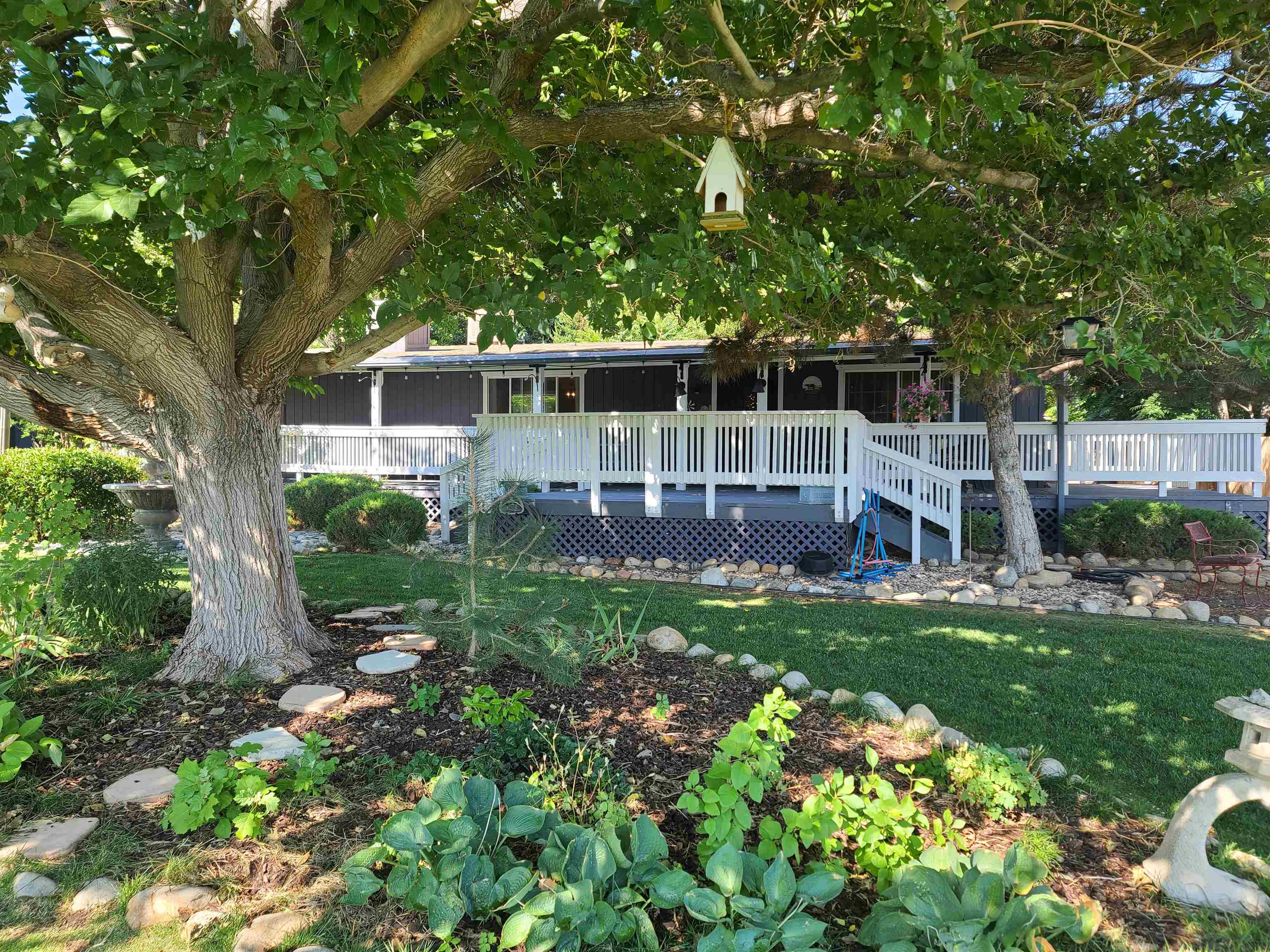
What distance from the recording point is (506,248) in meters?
6.11

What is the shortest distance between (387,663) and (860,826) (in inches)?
128

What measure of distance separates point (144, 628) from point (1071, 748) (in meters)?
6.00

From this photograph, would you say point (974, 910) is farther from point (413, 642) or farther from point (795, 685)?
point (413, 642)

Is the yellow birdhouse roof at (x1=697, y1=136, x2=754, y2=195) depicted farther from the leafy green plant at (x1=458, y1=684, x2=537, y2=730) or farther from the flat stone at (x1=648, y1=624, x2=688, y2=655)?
the flat stone at (x1=648, y1=624, x2=688, y2=655)

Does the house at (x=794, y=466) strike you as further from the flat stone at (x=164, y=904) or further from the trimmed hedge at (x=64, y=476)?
the flat stone at (x=164, y=904)

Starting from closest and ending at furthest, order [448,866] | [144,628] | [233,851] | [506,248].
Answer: [448,866], [233,851], [144,628], [506,248]

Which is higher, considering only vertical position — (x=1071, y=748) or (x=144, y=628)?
(x=144, y=628)

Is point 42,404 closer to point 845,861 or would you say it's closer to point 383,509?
point 845,861

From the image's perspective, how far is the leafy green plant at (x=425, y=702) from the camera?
416 centimetres

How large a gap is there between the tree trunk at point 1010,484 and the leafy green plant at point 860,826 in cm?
838

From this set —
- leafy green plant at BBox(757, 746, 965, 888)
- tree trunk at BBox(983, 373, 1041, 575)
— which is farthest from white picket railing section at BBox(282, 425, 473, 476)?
leafy green plant at BBox(757, 746, 965, 888)

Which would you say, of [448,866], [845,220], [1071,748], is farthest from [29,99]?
[1071,748]

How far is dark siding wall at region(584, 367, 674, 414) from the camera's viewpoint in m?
17.9

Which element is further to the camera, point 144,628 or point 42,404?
point 144,628
